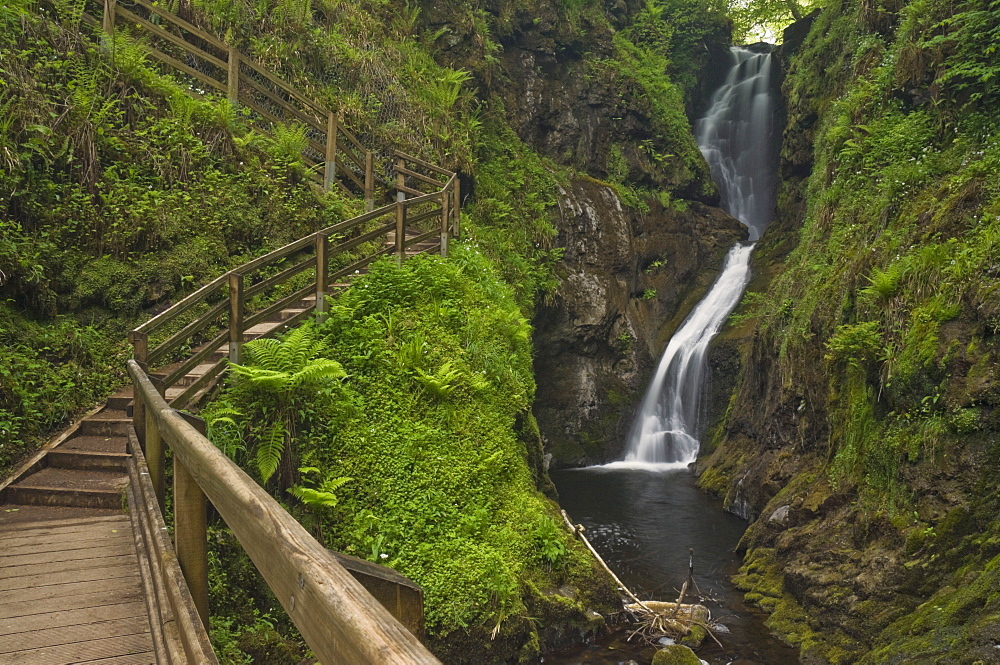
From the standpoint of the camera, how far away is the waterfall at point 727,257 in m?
17.3

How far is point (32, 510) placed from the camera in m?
4.94

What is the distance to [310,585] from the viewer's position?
1.25 m

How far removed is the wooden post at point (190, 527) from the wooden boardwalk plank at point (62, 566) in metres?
1.67

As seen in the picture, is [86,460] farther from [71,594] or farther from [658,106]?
[658,106]

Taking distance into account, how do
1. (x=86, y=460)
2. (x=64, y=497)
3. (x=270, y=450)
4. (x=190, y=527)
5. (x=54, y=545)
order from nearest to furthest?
(x=190, y=527)
(x=54, y=545)
(x=64, y=497)
(x=86, y=460)
(x=270, y=450)

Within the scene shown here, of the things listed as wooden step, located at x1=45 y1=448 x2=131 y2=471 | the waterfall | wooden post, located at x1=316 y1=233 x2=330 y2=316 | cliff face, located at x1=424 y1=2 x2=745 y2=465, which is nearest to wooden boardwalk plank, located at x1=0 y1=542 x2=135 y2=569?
Result: wooden step, located at x1=45 y1=448 x2=131 y2=471

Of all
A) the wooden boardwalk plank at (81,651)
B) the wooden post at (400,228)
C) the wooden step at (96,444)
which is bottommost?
the wooden boardwalk plank at (81,651)

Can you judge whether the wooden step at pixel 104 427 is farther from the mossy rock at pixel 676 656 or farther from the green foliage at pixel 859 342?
the green foliage at pixel 859 342

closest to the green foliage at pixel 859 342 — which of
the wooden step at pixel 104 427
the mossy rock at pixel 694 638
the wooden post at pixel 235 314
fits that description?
the mossy rock at pixel 694 638

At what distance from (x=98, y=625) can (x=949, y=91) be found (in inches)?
492

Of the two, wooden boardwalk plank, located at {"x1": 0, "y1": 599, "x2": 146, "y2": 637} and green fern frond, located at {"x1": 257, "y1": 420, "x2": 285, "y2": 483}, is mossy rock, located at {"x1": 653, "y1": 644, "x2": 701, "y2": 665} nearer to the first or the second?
green fern frond, located at {"x1": 257, "y1": 420, "x2": 285, "y2": 483}

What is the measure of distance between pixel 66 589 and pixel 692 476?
14146 millimetres

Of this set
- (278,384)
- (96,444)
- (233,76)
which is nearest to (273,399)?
(278,384)

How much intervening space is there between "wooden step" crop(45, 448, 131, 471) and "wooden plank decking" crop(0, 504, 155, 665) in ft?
3.49
